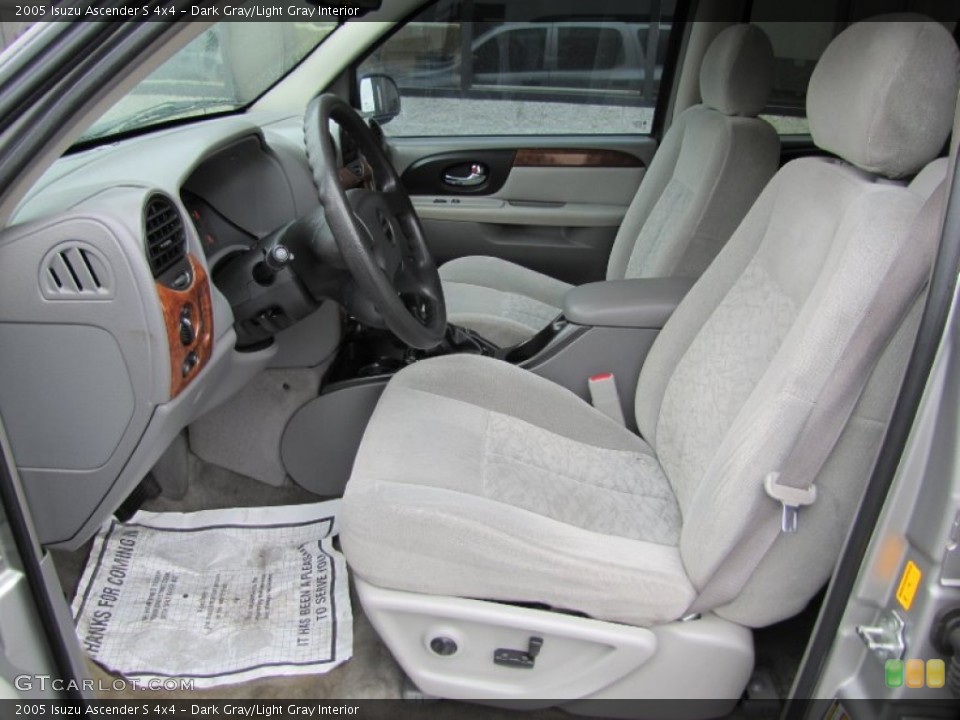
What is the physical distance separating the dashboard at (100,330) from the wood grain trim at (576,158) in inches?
56.1

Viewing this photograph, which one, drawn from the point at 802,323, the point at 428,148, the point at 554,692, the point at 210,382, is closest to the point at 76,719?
the point at 210,382

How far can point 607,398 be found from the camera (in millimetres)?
1669

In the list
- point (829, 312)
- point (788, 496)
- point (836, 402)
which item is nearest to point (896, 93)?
point (829, 312)

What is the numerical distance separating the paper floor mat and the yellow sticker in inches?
35.0

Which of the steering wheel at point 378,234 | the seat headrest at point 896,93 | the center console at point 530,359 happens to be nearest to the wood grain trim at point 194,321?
the steering wheel at point 378,234

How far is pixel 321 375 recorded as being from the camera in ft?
6.00

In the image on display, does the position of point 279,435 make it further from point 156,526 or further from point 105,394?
point 105,394

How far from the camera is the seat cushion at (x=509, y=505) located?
1127 mm

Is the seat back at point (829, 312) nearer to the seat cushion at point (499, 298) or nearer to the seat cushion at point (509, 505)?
the seat cushion at point (509, 505)

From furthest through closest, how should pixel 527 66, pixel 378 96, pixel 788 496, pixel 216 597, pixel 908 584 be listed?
pixel 527 66
pixel 378 96
pixel 216 597
pixel 788 496
pixel 908 584

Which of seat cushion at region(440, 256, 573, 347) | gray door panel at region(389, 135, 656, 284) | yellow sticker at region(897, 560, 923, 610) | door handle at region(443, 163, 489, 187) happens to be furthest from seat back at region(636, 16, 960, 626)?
door handle at region(443, 163, 489, 187)

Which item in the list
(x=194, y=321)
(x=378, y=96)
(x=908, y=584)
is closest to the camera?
(x=908, y=584)

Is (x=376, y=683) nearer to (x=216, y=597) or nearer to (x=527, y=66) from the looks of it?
(x=216, y=597)

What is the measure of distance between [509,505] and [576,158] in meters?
1.70
